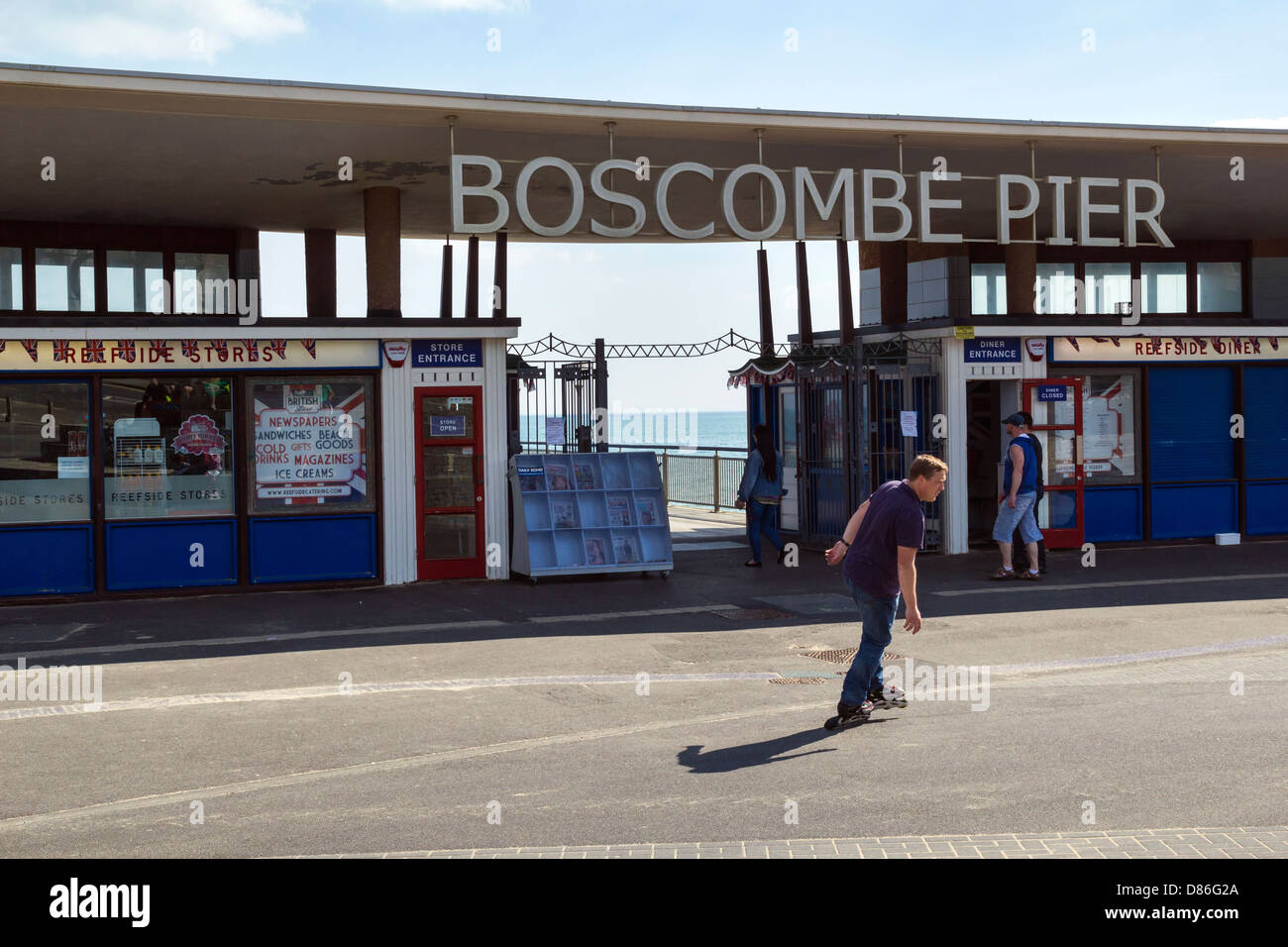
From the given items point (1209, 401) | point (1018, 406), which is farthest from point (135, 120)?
point (1209, 401)

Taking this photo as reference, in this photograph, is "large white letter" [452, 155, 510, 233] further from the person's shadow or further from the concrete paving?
the person's shadow

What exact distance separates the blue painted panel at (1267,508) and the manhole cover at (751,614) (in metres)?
9.38

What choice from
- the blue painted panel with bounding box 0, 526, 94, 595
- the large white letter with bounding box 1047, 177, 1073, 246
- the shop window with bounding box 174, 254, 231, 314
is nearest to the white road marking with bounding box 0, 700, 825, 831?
the blue painted panel with bounding box 0, 526, 94, 595

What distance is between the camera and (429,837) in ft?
19.7

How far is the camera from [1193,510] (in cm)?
1870

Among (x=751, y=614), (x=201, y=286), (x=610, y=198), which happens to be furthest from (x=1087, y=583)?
(x=201, y=286)

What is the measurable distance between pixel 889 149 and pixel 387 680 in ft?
33.1

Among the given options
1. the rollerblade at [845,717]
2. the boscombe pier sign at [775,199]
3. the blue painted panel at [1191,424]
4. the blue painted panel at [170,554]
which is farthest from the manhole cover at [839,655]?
the blue painted panel at [1191,424]

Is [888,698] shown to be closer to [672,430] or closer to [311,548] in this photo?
[311,548]

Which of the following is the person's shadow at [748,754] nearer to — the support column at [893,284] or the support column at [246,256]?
the support column at [893,284]

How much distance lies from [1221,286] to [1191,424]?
561 centimetres

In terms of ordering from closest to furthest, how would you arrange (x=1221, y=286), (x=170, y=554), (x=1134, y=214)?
(x=170, y=554)
(x=1134, y=214)
(x=1221, y=286)

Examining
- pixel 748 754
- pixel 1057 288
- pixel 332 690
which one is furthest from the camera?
pixel 1057 288

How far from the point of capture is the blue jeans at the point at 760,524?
16.9m
